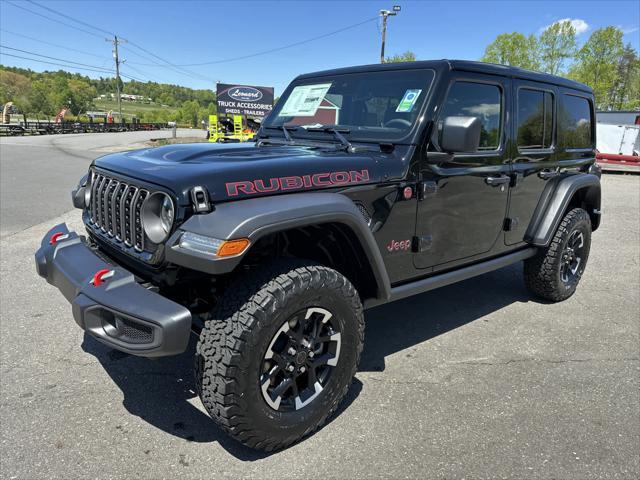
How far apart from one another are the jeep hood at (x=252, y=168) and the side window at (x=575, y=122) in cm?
214

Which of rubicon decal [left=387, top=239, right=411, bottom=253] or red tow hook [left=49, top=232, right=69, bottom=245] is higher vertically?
rubicon decal [left=387, top=239, right=411, bottom=253]

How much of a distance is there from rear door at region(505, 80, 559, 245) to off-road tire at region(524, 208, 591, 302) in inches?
18.4

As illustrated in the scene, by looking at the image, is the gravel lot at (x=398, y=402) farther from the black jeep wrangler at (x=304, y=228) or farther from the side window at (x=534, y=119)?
the side window at (x=534, y=119)

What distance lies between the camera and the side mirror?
2.63 meters

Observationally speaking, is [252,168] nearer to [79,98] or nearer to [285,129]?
[285,129]

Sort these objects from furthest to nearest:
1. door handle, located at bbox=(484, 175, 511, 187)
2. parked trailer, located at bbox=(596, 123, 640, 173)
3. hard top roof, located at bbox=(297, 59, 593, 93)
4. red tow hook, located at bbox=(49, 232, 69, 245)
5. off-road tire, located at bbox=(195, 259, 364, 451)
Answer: parked trailer, located at bbox=(596, 123, 640, 173), door handle, located at bbox=(484, 175, 511, 187), hard top roof, located at bbox=(297, 59, 593, 93), red tow hook, located at bbox=(49, 232, 69, 245), off-road tire, located at bbox=(195, 259, 364, 451)

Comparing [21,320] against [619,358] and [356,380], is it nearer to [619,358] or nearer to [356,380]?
[356,380]

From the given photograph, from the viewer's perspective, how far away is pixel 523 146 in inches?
144

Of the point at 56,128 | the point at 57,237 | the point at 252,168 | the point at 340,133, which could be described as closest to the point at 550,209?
the point at 340,133

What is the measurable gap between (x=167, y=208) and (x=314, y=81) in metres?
2.02

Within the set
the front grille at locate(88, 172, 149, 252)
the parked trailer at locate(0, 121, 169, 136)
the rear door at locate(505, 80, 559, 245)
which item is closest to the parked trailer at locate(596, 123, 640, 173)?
the rear door at locate(505, 80, 559, 245)

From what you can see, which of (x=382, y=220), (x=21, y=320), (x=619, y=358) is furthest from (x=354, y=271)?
(x=21, y=320)

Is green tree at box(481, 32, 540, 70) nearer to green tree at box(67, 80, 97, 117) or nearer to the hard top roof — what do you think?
the hard top roof

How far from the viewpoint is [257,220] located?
6.70ft
